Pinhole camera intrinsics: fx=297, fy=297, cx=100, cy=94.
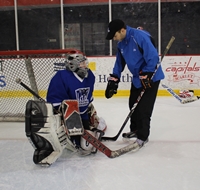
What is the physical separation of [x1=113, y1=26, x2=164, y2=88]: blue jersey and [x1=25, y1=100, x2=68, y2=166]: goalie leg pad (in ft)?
2.37

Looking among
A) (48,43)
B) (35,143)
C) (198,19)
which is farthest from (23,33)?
(35,143)

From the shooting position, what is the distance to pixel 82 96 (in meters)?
2.02

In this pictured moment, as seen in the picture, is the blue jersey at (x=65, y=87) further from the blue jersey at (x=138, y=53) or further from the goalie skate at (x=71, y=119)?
the blue jersey at (x=138, y=53)

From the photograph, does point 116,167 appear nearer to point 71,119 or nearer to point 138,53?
point 71,119

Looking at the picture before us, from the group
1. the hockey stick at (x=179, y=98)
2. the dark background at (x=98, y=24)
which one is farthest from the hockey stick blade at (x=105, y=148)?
the dark background at (x=98, y=24)

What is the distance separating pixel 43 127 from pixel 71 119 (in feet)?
0.56

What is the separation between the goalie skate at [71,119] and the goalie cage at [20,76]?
140 centimetres

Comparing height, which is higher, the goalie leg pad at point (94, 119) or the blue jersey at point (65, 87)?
the blue jersey at point (65, 87)

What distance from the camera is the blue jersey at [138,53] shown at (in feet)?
6.73

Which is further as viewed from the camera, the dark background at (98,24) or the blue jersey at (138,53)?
the dark background at (98,24)

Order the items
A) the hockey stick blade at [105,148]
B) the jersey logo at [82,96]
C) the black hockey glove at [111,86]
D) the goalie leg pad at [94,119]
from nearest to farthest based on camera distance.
Answer: the hockey stick blade at [105,148], the jersey logo at [82,96], the black hockey glove at [111,86], the goalie leg pad at [94,119]

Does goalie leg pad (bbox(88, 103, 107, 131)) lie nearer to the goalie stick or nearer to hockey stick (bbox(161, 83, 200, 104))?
the goalie stick

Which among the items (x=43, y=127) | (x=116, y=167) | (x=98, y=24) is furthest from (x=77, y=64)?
(x=98, y=24)

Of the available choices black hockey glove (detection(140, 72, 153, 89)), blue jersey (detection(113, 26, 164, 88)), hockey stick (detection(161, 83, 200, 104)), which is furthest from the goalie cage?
hockey stick (detection(161, 83, 200, 104))
